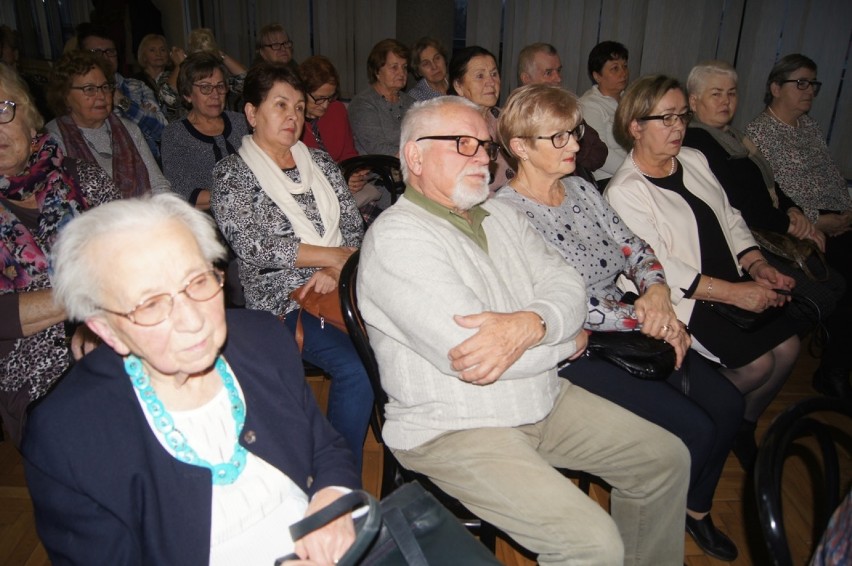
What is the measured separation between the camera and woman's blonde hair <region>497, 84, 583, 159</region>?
1992mm

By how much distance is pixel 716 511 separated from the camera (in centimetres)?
220

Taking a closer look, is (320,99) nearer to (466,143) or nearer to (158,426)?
(466,143)

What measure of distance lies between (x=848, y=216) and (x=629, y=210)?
201cm

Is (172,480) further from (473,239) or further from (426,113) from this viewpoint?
(426,113)

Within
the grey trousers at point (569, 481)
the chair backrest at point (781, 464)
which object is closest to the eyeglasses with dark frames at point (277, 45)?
the grey trousers at point (569, 481)

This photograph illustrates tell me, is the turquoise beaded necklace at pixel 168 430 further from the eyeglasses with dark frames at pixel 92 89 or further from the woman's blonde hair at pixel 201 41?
the woman's blonde hair at pixel 201 41

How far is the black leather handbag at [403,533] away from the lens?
104 cm

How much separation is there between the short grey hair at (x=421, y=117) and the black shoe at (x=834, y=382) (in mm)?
2600

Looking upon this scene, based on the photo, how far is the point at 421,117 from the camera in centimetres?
171

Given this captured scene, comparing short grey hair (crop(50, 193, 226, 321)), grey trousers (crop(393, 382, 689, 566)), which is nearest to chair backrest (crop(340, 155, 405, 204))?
grey trousers (crop(393, 382, 689, 566))

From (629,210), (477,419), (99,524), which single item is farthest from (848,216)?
(99,524)

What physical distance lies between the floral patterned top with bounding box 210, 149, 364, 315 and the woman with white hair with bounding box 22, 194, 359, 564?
0.96m

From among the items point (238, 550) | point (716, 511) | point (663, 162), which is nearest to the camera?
point (238, 550)

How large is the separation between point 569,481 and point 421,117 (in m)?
1.08
